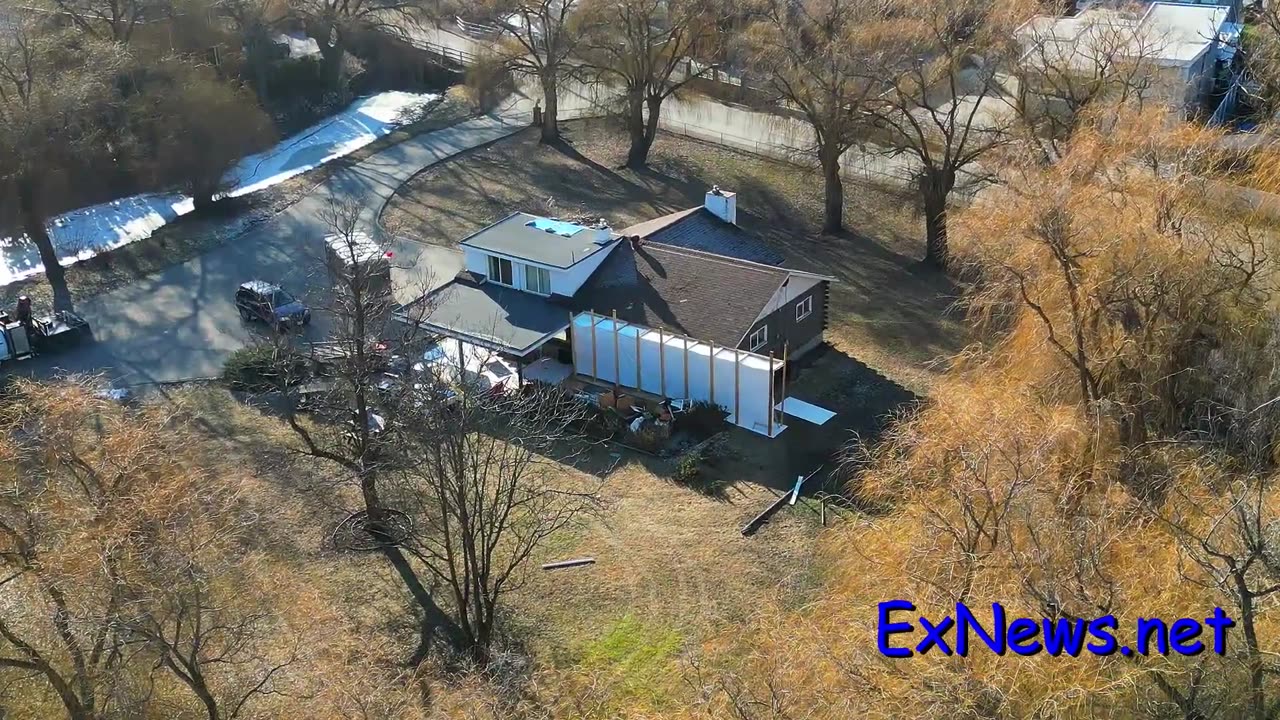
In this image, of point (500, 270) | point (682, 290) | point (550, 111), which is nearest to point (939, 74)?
point (682, 290)

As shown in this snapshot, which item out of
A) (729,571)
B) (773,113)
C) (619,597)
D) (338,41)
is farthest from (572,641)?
(338,41)

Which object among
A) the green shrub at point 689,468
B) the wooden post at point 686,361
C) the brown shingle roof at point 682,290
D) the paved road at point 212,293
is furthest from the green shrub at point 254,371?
the green shrub at point 689,468

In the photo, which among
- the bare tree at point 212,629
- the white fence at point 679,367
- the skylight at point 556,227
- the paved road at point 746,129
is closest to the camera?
the bare tree at point 212,629

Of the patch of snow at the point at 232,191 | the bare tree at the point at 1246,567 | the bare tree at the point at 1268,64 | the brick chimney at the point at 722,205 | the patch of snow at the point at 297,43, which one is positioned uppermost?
the bare tree at the point at 1268,64

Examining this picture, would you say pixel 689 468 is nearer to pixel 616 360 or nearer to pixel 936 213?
pixel 616 360

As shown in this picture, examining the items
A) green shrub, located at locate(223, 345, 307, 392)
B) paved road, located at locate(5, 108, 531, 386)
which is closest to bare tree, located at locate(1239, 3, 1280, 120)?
paved road, located at locate(5, 108, 531, 386)

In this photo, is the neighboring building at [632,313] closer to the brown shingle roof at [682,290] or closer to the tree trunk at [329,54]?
the brown shingle roof at [682,290]
